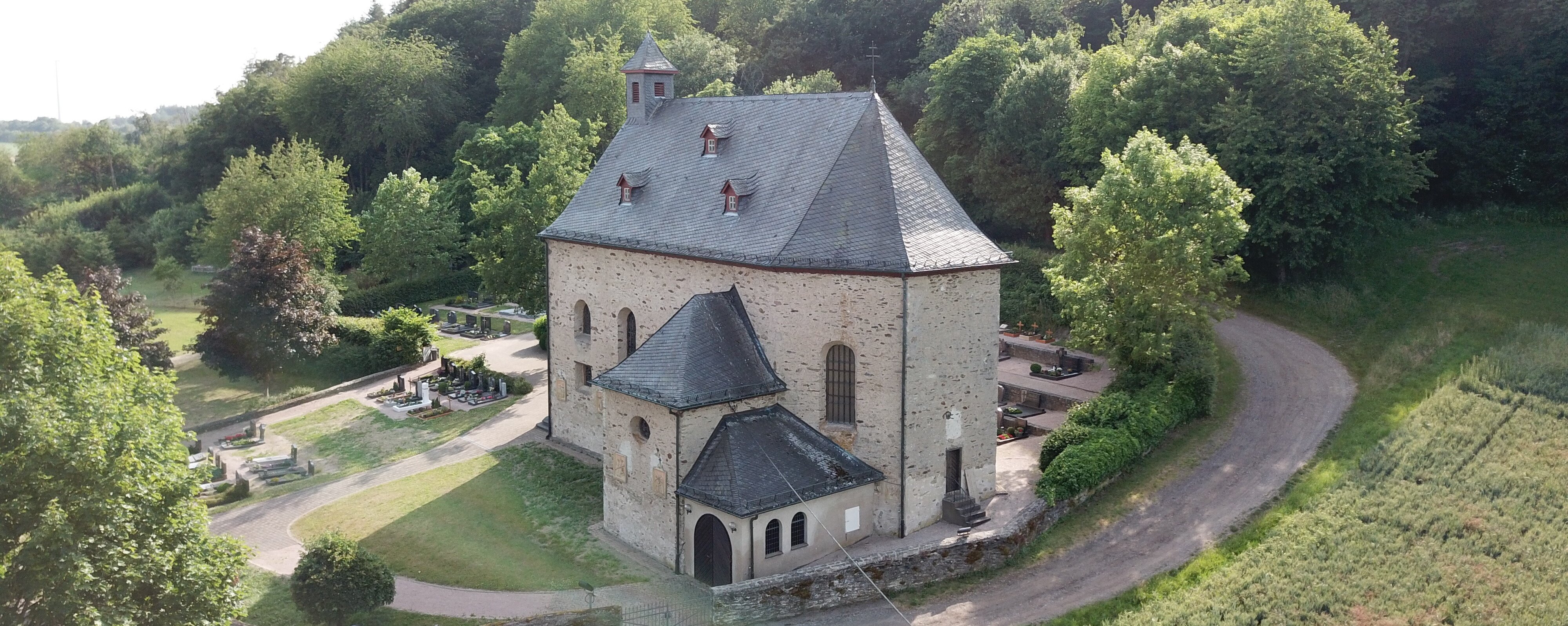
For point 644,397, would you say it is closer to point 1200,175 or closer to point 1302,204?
point 1200,175

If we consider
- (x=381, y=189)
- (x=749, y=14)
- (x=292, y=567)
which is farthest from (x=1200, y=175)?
(x=749, y=14)

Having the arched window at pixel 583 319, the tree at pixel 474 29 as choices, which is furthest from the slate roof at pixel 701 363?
the tree at pixel 474 29

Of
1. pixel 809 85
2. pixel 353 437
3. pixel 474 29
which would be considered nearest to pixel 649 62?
pixel 353 437

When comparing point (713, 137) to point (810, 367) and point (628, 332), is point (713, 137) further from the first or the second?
point (810, 367)

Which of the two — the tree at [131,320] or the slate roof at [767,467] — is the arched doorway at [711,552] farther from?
the tree at [131,320]

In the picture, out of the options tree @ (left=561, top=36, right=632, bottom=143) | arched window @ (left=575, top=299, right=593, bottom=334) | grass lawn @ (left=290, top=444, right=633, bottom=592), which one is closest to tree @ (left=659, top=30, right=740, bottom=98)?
tree @ (left=561, top=36, right=632, bottom=143)
